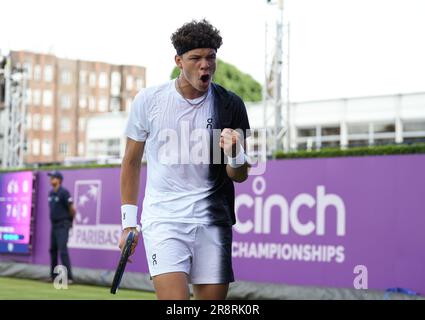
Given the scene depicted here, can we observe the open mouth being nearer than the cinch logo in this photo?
Yes

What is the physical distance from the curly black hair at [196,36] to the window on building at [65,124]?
96059 mm

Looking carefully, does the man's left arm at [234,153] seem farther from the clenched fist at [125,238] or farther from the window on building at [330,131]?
the window on building at [330,131]

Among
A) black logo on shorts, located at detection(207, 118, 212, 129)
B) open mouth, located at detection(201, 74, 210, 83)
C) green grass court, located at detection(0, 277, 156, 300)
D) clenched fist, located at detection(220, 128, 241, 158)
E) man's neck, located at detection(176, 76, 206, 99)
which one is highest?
open mouth, located at detection(201, 74, 210, 83)

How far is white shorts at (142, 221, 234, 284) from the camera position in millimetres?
4465

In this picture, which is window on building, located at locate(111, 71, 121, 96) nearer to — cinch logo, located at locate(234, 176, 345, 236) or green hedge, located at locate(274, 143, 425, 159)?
cinch logo, located at locate(234, 176, 345, 236)

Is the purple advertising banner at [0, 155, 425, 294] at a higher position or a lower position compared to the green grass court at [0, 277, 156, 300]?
higher

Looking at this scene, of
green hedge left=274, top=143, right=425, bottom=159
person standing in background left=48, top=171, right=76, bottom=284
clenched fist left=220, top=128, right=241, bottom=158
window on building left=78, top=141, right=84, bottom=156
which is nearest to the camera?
clenched fist left=220, top=128, right=241, bottom=158

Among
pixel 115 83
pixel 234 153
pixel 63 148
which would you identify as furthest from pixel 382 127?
pixel 63 148

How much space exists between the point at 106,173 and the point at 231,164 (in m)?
11.5

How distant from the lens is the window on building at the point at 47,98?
9712 cm

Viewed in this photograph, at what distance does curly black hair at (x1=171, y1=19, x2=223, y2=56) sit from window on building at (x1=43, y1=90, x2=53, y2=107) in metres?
94.5

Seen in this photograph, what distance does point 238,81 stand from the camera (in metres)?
81.2

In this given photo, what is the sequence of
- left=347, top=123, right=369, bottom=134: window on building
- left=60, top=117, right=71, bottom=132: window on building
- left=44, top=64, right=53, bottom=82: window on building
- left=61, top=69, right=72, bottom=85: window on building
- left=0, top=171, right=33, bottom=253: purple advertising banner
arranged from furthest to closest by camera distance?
left=60, top=117, right=71, bottom=132: window on building, left=61, top=69, right=72, bottom=85: window on building, left=44, top=64, right=53, bottom=82: window on building, left=347, top=123, right=369, bottom=134: window on building, left=0, top=171, right=33, bottom=253: purple advertising banner

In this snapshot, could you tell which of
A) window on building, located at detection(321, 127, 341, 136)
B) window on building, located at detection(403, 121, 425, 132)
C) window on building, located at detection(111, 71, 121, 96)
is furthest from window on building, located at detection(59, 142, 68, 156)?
window on building, located at detection(403, 121, 425, 132)
